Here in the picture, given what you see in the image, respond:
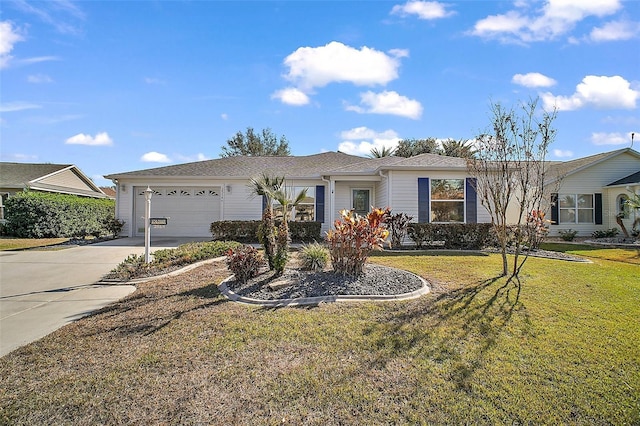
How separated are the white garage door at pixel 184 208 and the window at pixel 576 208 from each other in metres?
17.8

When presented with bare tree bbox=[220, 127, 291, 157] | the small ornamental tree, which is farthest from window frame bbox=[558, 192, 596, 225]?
bare tree bbox=[220, 127, 291, 157]

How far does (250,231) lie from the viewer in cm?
1367

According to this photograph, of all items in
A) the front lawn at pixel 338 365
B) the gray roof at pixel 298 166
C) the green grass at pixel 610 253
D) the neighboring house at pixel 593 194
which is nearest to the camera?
the front lawn at pixel 338 365

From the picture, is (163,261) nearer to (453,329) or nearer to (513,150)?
(453,329)

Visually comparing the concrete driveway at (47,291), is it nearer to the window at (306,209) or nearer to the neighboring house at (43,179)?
the window at (306,209)

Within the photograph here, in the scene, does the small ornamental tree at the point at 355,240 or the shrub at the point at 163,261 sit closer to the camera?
the small ornamental tree at the point at 355,240

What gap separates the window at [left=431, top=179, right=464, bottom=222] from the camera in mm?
12523

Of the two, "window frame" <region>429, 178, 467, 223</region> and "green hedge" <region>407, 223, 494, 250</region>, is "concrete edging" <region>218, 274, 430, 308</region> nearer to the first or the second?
"green hedge" <region>407, 223, 494, 250</region>

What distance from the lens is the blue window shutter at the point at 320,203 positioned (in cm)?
1487

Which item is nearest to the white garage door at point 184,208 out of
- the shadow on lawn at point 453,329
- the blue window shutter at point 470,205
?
the blue window shutter at point 470,205

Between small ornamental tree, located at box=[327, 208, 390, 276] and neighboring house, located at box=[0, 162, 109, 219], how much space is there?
69.8ft

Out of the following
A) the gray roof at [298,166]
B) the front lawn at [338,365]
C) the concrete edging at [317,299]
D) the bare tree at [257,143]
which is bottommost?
the front lawn at [338,365]

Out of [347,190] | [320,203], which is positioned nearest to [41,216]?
[320,203]

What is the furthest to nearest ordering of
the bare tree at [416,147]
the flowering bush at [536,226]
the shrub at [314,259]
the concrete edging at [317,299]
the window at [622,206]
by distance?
the bare tree at [416,147] < the window at [622,206] < the flowering bush at [536,226] < the shrub at [314,259] < the concrete edging at [317,299]
